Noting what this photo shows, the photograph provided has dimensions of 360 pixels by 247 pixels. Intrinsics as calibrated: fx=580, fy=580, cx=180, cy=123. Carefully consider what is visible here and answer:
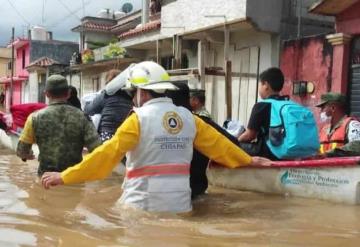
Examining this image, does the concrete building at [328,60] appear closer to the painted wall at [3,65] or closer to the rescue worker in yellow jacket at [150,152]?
the rescue worker in yellow jacket at [150,152]

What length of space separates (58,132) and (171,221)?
1455mm

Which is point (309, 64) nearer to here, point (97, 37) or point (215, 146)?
point (215, 146)

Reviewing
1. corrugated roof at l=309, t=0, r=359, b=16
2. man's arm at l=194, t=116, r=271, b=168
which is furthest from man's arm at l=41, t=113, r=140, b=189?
corrugated roof at l=309, t=0, r=359, b=16

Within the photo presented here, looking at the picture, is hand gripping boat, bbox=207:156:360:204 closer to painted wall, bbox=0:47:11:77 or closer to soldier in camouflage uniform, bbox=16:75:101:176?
soldier in camouflage uniform, bbox=16:75:101:176

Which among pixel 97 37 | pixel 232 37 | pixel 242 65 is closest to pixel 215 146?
pixel 242 65

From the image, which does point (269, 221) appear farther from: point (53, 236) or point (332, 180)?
point (53, 236)

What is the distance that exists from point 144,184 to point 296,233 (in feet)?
3.76

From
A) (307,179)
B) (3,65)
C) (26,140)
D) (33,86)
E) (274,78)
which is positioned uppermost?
(3,65)

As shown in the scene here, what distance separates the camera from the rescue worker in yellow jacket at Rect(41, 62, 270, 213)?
4008 millimetres

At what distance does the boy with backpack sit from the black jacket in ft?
5.65

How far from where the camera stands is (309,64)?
11.6 meters

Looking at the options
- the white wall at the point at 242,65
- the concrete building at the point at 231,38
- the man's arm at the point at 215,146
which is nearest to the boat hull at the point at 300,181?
the man's arm at the point at 215,146

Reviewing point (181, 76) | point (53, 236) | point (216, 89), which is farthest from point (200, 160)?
point (216, 89)

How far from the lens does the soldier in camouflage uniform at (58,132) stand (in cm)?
501
